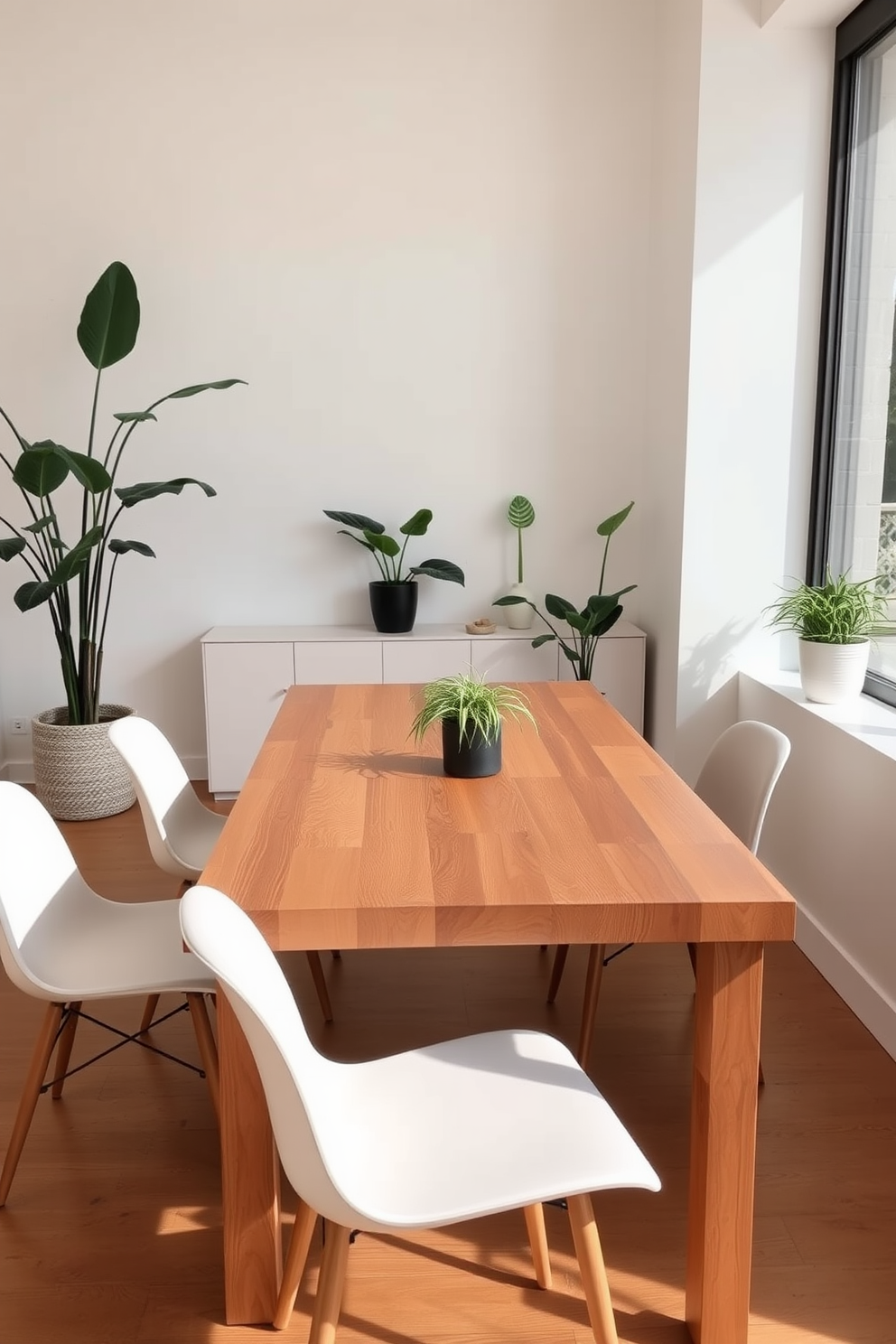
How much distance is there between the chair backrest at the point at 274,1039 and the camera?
52.6 inches

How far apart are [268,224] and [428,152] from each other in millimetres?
738

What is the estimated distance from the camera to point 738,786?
8.48ft

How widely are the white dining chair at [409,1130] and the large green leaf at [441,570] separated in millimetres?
3059

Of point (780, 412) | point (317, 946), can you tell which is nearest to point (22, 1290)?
point (317, 946)

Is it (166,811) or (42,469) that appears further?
(42,469)

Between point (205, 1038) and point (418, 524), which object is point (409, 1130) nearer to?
point (205, 1038)

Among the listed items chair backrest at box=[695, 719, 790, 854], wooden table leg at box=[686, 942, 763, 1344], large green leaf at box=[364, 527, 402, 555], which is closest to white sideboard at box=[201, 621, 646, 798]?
large green leaf at box=[364, 527, 402, 555]

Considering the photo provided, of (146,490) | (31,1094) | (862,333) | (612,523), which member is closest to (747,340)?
(862,333)

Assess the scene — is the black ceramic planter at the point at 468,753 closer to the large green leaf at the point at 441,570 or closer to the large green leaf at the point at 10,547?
the large green leaf at the point at 10,547

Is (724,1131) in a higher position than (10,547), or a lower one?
lower

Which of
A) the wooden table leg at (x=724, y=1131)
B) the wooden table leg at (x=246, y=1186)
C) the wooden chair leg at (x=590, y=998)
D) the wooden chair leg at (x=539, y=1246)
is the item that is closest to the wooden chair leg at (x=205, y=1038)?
the wooden table leg at (x=246, y=1186)

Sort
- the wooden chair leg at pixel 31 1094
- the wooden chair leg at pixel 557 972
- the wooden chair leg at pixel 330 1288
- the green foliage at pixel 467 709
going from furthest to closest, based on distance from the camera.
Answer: the wooden chair leg at pixel 557 972 < the green foliage at pixel 467 709 < the wooden chair leg at pixel 31 1094 < the wooden chair leg at pixel 330 1288

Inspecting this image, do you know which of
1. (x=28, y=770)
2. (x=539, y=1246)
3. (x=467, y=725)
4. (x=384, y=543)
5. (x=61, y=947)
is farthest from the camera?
(x=28, y=770)

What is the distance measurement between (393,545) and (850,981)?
2.52m
